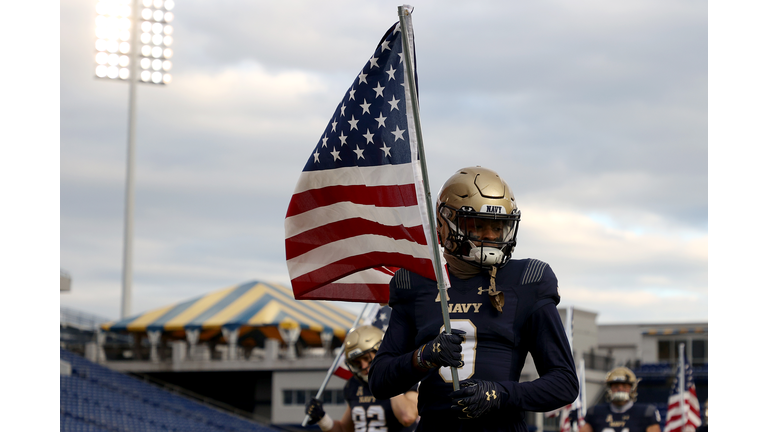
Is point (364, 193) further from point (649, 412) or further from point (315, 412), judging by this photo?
point (649, 412)

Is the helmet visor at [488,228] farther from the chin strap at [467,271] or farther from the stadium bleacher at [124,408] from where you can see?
the stadium bleacher at [124,408]

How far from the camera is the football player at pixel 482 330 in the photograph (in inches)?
135

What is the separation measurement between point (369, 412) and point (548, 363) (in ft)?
13.8

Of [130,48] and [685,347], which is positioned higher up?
[130,48]

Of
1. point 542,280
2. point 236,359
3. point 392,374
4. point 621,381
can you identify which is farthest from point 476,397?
point 236,359

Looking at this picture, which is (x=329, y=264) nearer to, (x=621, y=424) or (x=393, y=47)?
(x=393, y=47)

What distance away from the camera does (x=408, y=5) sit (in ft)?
12.5

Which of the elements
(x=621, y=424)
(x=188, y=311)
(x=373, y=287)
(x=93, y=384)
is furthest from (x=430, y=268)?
(x=188, y=311)

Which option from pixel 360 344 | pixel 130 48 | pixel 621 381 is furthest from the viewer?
pixel 130 48

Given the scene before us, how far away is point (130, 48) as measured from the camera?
36812mm

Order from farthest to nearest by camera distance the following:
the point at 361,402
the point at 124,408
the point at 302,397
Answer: the point at 302,397, the point at 124,408, the point at 361,402

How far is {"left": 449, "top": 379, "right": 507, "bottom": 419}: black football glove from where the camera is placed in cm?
326

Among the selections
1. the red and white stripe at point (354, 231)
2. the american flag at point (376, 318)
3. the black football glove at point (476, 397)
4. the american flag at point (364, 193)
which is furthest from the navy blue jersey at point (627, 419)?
the black football glove at point (476, 397)

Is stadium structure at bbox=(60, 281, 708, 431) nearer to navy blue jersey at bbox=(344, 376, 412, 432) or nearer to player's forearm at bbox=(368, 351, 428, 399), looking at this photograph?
navy blue jersey at bbox=(344, 376, 412, 432)
